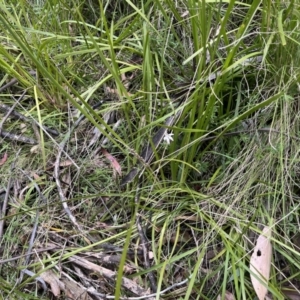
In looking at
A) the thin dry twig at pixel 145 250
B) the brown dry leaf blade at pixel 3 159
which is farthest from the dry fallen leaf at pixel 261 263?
the brown dry leaf blade at pixel 3 159

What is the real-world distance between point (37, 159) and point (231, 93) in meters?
0.64

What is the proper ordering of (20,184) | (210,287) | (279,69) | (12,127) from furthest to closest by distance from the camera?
1. (12,127)
2. (20,184)
3. (279,69)
4. (210,287)

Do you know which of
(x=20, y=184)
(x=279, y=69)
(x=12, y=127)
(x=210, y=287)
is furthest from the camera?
(x=12, y=127)

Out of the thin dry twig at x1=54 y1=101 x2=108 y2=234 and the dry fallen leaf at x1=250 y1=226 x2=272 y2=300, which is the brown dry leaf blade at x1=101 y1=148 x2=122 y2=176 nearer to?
the thin dry twig at x1=54 y1=101 x2=108 y2=234

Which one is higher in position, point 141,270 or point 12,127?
point 12,127

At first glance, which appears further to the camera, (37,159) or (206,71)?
(37,159)

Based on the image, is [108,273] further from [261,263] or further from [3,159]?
[3,159]

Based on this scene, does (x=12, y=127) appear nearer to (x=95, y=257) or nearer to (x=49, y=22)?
(x=49, y=22)

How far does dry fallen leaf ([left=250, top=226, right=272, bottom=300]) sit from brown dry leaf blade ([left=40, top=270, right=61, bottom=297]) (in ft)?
1.69

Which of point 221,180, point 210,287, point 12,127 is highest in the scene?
point 12,127

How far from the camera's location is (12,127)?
58.7 inches

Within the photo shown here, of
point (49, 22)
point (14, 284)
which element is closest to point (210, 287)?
point (14, 284)

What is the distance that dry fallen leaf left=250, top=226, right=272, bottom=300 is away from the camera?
3.60 feet

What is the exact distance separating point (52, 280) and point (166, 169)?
45 centimetres
